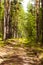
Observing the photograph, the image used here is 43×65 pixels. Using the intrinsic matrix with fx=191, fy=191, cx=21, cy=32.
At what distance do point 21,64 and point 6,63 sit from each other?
2.20 ft

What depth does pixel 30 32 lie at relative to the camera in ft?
113

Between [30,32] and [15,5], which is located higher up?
[15,5]

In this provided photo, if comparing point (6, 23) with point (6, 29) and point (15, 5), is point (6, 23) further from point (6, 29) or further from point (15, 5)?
point (15, 5)

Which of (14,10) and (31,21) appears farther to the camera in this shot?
(14,10)

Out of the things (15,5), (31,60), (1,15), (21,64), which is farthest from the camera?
(1,15)

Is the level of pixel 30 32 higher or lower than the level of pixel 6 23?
lower

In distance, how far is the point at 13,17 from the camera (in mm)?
44156

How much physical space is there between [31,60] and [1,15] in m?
34.3

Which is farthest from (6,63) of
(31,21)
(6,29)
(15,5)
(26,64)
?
(15,5)

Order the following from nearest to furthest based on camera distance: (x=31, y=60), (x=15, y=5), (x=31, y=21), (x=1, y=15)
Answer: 1. (x=31, y=60)
2. (x=31, y=21)
3. (x=15, y=5)
4. (x=1, y=15)

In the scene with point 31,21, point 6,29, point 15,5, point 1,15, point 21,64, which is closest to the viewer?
point 21,64

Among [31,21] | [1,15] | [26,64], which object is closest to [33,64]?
[26,64]

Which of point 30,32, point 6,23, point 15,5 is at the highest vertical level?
point 15,5

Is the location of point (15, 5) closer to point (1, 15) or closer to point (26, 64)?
point (1, 15)
